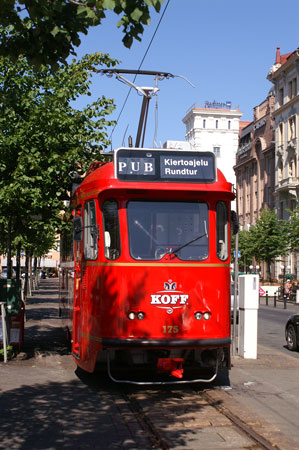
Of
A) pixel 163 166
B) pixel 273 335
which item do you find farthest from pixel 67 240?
pixel 273 335

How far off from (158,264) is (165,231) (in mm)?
484

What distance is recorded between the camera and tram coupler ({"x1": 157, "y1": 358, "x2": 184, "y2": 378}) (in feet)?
29.3

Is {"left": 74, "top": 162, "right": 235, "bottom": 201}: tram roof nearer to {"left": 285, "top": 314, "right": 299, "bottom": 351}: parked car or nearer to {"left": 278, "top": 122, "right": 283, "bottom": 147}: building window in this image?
{"left": 285, "top": 314, "right": 299, "bottom": 351}: parked car

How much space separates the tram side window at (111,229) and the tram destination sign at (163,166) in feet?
1.40

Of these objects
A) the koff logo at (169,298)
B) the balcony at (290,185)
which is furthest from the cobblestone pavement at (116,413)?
the balcony at (290,185)

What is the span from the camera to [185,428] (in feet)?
23.6

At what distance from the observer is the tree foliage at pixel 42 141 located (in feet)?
40.8

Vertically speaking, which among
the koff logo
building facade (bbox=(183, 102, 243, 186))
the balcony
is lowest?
the koff logo

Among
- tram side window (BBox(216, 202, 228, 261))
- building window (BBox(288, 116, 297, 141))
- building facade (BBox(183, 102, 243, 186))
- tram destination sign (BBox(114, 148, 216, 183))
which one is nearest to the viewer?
tram destination sign (BBox(114, 148, 216, 183))

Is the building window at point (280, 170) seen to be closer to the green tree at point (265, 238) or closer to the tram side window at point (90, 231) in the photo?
the green tree at point (265, 238)

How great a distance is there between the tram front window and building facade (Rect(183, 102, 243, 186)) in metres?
101

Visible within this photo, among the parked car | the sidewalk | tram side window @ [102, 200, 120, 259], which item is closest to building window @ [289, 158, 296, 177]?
the parked car

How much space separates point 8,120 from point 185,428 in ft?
24.8

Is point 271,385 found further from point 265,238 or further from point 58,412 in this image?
point 265,238
